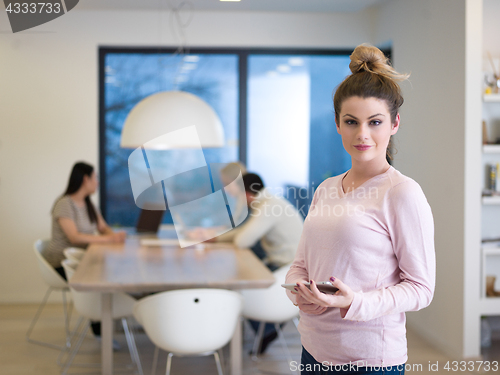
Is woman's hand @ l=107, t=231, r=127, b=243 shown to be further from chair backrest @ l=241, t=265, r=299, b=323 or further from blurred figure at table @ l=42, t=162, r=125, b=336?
chair backrest @ l=241, t=265, r=299, b=323

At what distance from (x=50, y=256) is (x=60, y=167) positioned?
122 cm

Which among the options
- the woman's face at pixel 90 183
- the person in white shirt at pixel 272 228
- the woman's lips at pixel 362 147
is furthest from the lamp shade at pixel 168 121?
the woman's lips at pixel 362 147

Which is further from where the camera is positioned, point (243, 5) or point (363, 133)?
point (243, 5)

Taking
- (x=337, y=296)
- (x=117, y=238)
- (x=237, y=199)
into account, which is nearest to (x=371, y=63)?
(x=337, y=296)

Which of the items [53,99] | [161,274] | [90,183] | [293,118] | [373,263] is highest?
[53,99]

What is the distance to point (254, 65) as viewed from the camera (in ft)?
15.4

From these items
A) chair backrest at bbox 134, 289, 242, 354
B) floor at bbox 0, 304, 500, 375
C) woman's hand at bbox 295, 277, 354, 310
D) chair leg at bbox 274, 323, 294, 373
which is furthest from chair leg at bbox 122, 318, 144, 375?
woman's hand at bbox 295, 277, 354, 310

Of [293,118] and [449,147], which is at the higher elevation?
[293,118]

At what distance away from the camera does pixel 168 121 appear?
2.85 metres

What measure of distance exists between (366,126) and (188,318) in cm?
146

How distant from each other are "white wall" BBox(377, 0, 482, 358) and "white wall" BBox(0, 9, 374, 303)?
1.50 meters

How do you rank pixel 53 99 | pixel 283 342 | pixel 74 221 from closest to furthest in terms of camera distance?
pixel 283 342
pixel 74 221
pixel 53 99

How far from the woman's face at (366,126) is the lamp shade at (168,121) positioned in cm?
184

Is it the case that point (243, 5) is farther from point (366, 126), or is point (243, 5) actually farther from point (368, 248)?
point (368, 248)
